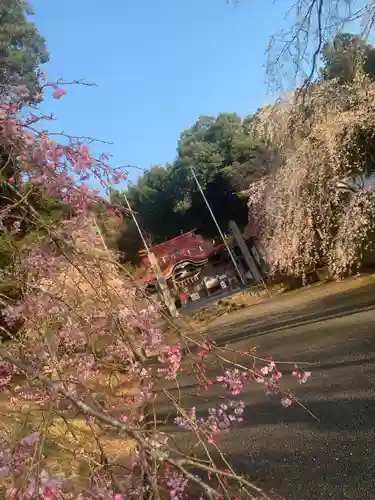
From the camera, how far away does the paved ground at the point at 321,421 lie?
411 cm

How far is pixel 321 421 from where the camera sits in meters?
5.06

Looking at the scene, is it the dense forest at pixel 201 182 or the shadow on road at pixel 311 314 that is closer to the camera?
the shadow on road at pixel 311 314

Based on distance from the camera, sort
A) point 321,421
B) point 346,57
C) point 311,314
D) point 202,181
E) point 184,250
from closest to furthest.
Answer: point 321,421
point 346,57
point 311,314
point 202,181
point 184,250

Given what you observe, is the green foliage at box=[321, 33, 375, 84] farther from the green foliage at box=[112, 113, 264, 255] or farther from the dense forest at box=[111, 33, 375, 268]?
the green foliage at box=[112, 113, 264, 255]

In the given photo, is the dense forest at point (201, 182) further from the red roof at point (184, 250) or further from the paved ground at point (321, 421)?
the paved ground at point (321, 421)

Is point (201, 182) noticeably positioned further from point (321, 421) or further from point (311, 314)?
point (321, 421)

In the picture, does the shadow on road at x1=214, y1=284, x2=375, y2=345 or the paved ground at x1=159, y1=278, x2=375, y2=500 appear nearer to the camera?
the paved ground at x1=159, y1=278, x2=375, y2=500

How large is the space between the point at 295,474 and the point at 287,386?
6.55 ft

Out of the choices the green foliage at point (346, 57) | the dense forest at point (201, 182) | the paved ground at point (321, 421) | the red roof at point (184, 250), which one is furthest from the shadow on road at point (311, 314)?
the red roof at point (184, 250)

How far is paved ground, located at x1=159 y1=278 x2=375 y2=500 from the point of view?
4.11 metres

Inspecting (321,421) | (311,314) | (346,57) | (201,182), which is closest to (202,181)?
(201,182)

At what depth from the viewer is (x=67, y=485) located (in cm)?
132

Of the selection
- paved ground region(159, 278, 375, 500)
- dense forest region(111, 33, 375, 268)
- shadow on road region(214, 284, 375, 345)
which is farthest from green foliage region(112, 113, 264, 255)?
paved ground region(159, 278, 375, 500)

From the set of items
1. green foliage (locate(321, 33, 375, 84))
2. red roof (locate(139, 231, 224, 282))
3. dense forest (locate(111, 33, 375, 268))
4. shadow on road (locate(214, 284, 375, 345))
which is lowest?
shadow on road (locate(214, 284, 375, 345))
